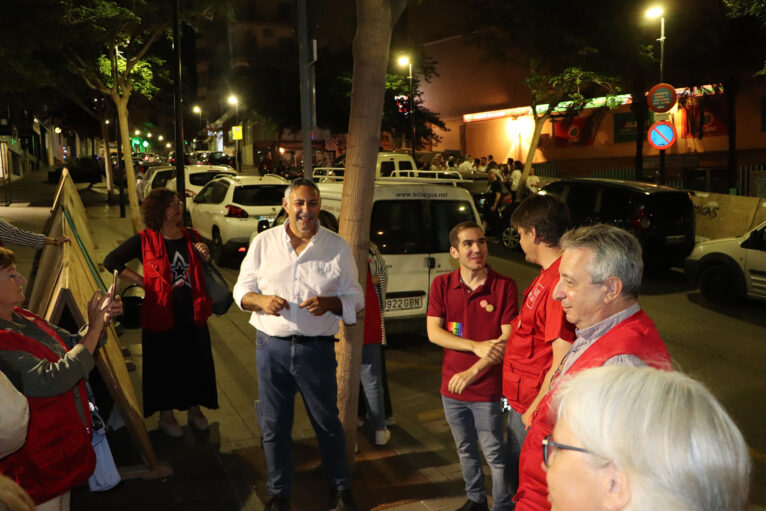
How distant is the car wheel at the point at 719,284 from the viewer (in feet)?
34.6

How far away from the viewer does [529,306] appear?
341 cm

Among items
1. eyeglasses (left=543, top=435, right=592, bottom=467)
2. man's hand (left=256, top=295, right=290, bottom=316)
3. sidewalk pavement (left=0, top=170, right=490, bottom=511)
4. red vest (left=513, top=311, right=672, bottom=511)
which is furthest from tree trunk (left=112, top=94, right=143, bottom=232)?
eyeglasses (left=543, top=435, right=592, bottom=467)

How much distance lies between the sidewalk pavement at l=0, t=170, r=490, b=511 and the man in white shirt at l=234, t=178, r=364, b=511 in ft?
1.54

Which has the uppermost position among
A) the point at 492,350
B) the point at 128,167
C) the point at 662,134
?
the point at 662,134

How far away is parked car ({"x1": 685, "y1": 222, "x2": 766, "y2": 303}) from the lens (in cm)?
1016

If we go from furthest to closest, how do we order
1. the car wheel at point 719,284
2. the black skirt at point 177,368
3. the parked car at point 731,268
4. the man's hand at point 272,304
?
the car wheel at point 719,284 < the parked car at point 731,268 < the black skirt at point 177,368 < the man's hand at point 272,304

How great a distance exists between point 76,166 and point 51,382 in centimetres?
3803

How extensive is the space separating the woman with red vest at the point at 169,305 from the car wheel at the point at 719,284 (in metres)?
8.43

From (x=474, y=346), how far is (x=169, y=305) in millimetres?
2495

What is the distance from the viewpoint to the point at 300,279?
160 inches

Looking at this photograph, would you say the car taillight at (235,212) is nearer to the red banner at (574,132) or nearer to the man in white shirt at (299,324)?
the man in white shirt at (299,324)

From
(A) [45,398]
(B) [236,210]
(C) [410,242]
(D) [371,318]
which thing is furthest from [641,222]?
(A) [45,398]

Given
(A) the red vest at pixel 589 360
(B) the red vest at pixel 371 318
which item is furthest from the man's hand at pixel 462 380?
(B) the red vest at pixel 371 318

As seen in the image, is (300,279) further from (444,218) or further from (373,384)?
(444,218)
